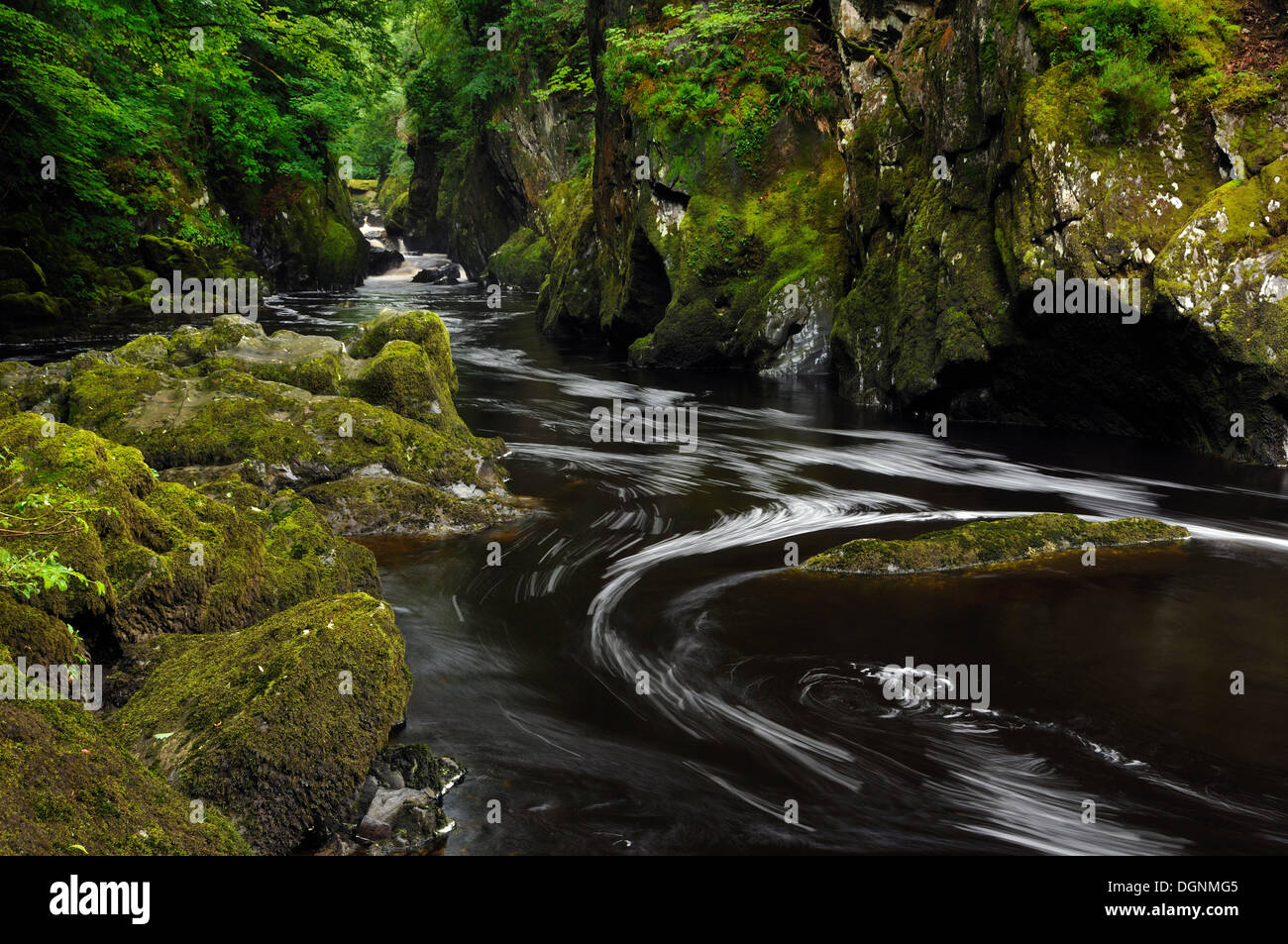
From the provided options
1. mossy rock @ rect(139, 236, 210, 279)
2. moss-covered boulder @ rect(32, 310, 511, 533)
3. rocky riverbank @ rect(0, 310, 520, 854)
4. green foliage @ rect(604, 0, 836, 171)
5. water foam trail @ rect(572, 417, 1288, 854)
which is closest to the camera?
rocky riverbank @ rect(0, 310, 520, 854)

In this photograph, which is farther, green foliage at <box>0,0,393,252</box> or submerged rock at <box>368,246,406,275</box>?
submerged rock at <box>368,246,406,275</box>

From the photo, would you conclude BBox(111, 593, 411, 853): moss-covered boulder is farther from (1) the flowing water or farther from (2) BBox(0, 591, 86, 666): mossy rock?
(1) the flowing water

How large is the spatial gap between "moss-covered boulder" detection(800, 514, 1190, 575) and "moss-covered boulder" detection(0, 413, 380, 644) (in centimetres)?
392

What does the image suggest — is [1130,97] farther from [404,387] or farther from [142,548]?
[142,548]

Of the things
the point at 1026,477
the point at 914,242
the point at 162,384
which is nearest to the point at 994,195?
the point at 914,242

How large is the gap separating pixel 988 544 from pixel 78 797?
639 centimetres

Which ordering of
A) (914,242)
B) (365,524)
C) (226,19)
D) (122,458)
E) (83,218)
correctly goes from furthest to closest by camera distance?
(226,19), (83,218), (914,242), (365,524), (122,458)

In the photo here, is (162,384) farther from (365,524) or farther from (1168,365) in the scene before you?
(1168,365)

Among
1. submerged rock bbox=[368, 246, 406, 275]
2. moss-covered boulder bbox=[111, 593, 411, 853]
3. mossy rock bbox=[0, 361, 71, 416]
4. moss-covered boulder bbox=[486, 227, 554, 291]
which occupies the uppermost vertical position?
submerged rock bbox=[368, 246, 406, 275]

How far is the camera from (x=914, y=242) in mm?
13766

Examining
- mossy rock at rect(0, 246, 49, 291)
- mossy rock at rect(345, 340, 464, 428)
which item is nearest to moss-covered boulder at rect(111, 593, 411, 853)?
mossy rock at rect(345, 340, 464, 428)

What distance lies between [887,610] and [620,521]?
3.28m

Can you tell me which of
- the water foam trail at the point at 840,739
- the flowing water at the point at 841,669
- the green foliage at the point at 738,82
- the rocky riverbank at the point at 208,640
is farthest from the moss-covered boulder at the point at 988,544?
the green foliage at the point at 738,82

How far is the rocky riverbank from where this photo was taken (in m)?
2.96
